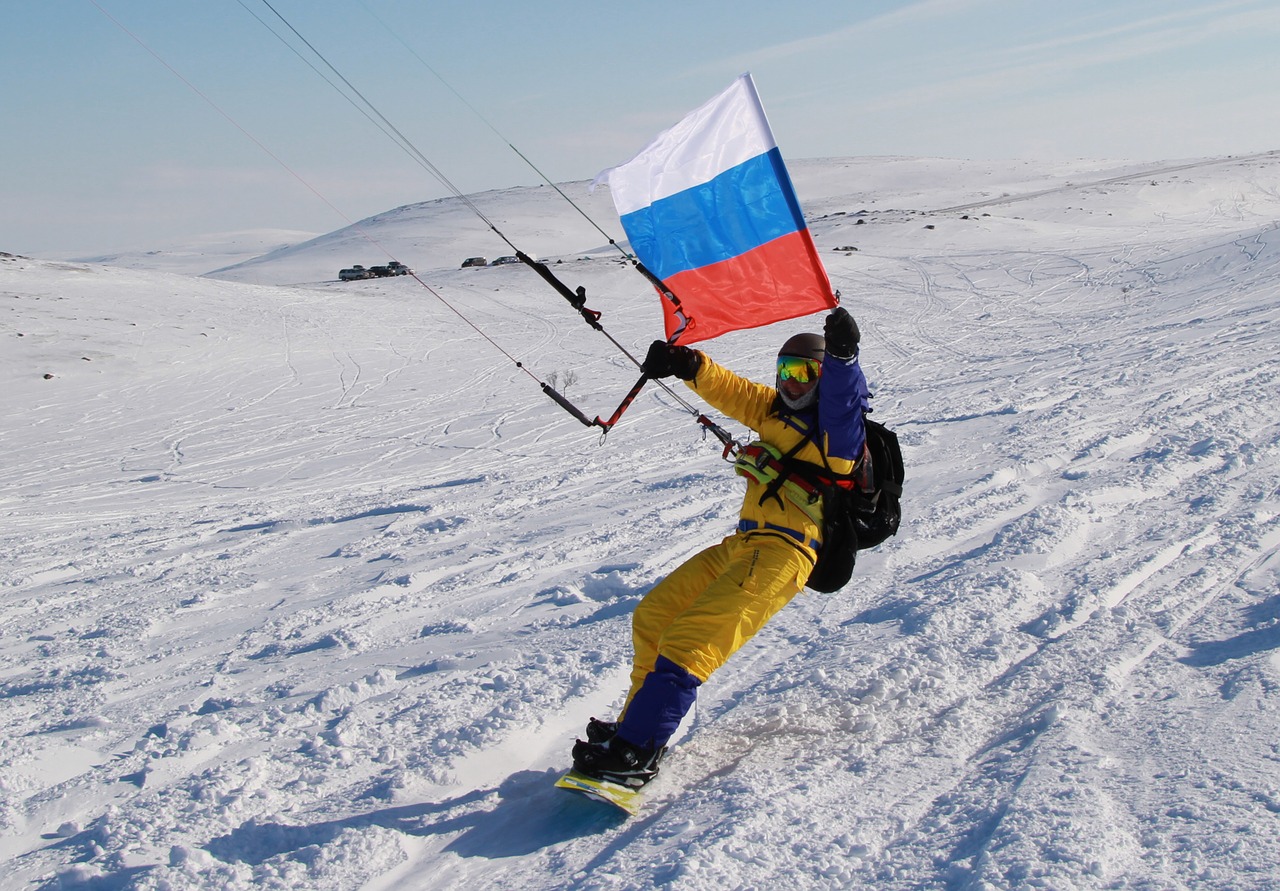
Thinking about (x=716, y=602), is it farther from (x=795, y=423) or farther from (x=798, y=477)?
(x=795, y=423)

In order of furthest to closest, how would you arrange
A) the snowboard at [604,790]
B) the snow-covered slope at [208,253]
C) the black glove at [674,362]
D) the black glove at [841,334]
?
the snow-covered slope at [208,253], the black glove at [674,362], the black glove at [841,334], the snowboard at [604,790]

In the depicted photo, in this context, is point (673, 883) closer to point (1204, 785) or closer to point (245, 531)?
point (1204, 785)

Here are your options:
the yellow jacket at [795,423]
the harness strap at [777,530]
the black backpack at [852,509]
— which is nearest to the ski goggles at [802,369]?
the yellow jacket at [795,423]

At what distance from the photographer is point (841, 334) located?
3568 mm

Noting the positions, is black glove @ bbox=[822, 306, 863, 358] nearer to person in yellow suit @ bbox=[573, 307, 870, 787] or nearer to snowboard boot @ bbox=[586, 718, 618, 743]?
person in yellow suit @ bbox=[573, 307, 870, 787]

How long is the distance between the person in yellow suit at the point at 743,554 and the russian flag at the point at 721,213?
100cm

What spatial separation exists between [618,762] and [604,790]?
0.11 metres

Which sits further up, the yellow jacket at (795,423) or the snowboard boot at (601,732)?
the yellow jacket at (795,423)

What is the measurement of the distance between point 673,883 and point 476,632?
8.28 ft

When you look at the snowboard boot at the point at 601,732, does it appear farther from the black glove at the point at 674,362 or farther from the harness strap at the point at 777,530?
the black glove at the point at 674,362

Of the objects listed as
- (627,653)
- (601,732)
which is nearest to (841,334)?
(601,732)

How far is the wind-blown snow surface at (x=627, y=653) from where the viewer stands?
3062 mm

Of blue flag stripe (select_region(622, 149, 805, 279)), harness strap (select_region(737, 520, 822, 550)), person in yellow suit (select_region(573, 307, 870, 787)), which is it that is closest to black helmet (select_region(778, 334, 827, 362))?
person in yellow suit (select_region(573, 307, 870, 787))

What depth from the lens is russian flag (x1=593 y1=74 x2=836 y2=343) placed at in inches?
196
